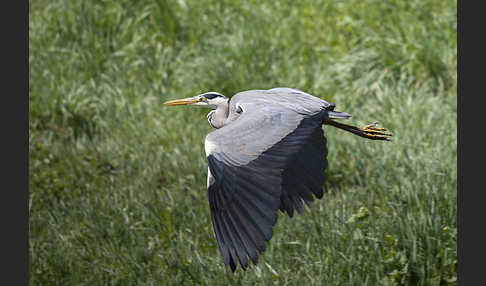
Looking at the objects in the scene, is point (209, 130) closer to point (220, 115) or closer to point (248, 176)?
point (220, 115)

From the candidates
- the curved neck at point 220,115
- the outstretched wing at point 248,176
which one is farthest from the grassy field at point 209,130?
the outstretched wing at point 248,176

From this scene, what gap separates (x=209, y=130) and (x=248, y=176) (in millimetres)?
3195

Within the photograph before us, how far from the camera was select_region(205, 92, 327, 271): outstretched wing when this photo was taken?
8.95ft

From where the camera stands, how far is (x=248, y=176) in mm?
2797

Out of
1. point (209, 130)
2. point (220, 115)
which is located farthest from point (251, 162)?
point (209, 130)

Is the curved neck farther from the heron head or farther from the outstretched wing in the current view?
the outstretched wing

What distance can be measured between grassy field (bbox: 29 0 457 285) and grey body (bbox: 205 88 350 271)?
1.35 meters

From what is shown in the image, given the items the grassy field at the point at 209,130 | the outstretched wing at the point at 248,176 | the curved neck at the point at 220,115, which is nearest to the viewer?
the outstretched wing at the point at 248,176

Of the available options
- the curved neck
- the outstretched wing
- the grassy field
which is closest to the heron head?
the curved neck

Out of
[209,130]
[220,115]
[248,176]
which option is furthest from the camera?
[209,130]

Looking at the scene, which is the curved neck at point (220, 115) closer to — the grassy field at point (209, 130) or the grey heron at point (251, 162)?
the grey heron at point (251, 162)

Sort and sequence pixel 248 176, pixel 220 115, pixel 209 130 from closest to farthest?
pixel 248 176
pixel 220 115
pixel 209 130

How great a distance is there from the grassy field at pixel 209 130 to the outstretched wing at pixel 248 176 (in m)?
1.41

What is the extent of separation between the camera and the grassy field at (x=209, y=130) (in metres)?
4.33
